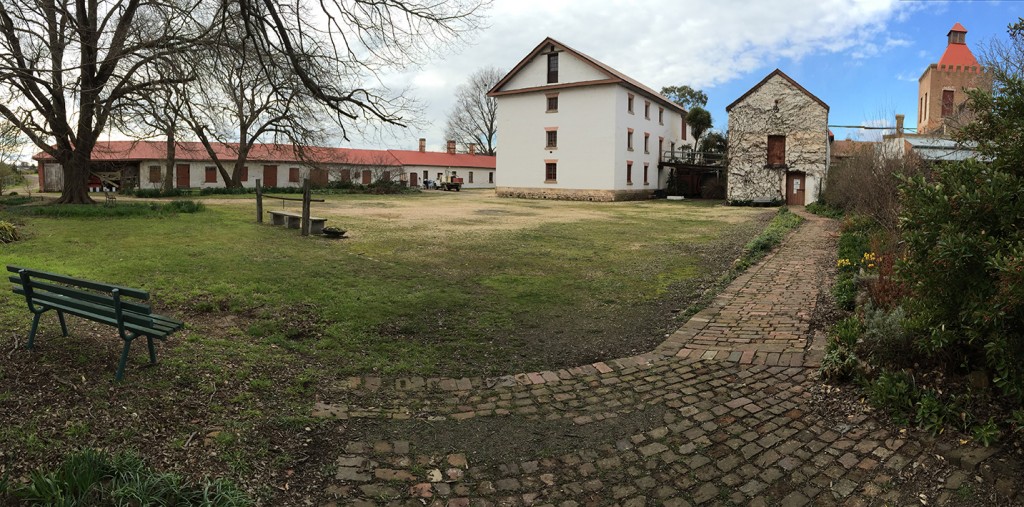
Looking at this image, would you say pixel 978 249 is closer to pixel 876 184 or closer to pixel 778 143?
pixel 876 184

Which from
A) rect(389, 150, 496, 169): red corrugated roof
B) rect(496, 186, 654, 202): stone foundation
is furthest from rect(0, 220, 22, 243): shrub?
rect(389, 150, 496, 169): red corrugated roof

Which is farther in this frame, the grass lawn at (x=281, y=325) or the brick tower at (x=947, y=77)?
the brick tower at (x=947, y=77)

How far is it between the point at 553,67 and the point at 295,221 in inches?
1177

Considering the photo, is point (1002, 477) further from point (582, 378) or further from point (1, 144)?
point (1, 144)

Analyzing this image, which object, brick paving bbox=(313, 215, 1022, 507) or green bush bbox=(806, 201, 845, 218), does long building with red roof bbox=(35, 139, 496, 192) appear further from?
brick paving bbox=(313, 215, 1022, 507)

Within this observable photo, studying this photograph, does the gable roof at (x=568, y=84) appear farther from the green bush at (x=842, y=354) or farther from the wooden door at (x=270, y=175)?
the green bush at (x=842, y=354)

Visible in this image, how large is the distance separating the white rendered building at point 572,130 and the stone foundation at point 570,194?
7cm

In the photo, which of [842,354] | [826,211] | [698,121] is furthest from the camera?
[698,121]

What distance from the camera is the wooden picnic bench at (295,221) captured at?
49.1ft

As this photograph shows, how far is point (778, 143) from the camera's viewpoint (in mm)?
34938

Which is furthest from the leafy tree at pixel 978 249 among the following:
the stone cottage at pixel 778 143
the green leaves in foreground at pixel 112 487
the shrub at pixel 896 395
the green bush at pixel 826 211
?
the stone cottage at pixel 778 143

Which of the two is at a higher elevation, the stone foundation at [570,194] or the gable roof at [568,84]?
the gable roof at [568,84]

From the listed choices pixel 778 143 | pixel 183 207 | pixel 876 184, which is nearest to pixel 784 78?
pixel 778 143

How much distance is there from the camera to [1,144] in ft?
84.5
